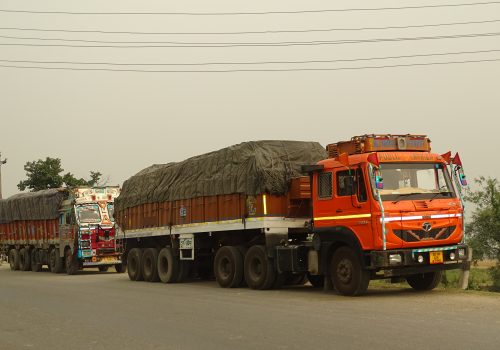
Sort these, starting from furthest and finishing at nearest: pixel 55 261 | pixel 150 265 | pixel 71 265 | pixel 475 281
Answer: pixel 55 261 < pixel 71 265 < pixel 150 265 < pixel 475 281

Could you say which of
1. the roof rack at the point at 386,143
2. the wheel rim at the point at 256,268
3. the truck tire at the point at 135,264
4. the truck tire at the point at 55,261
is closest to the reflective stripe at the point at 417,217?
the roof rack at the point at 386,143

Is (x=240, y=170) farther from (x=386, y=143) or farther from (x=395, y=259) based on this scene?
(x=395, y=259)

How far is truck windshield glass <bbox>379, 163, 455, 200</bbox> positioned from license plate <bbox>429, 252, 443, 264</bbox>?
1.07m

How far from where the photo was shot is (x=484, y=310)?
11.2 metres

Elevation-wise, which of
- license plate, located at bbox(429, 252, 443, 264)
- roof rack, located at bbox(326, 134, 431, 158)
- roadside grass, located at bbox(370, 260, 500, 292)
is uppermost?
roof rack, located at bbox(326, 134, 431, 158)

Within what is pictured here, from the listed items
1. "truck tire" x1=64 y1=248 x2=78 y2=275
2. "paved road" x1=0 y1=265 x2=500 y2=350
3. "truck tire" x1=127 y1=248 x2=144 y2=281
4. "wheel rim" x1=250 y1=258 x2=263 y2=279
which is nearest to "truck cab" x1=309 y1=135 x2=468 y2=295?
"paved road" x1=0 y1=265 x2=500 y2=350

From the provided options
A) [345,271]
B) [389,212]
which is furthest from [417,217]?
[345,271]

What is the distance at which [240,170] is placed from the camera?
16484mm

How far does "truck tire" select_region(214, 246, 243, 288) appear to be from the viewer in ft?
54.9

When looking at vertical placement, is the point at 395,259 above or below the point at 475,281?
above

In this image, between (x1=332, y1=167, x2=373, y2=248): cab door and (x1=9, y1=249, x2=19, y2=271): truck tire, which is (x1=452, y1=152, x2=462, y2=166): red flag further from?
(x1=9, y1=249, x2=19, y2=271): truck tire

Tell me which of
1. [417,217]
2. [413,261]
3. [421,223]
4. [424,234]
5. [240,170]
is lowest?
[413,261]

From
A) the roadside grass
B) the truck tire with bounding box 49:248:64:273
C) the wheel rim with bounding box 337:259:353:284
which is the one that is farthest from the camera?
the truck tire with bounding box 49:248:64:273

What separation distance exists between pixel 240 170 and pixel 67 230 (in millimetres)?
14834
